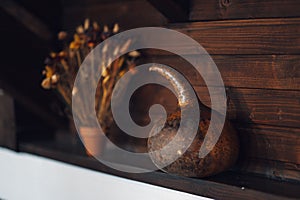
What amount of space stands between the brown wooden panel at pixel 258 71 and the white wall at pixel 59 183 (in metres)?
0.33

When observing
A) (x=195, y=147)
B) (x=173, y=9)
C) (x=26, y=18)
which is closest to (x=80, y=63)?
(x=26, y=18)

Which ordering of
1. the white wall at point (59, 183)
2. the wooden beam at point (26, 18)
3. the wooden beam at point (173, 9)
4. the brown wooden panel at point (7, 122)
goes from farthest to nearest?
the brown wooden panel at point (7, 122) < the wooden beam at point (26, 18) < the white wall at point (59, 183) < the wooden beam at point (173, 9)

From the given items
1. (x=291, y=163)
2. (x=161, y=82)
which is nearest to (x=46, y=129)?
(x=161, y=82)

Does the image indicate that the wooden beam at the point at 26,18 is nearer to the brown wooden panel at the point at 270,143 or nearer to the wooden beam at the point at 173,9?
the wooden beam at the point at 173,9

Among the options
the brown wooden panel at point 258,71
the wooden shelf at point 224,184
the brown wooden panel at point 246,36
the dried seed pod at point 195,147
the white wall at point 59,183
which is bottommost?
the white wall at point 59,183

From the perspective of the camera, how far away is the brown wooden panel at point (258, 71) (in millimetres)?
1034

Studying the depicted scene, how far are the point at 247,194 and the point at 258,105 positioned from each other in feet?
0.81

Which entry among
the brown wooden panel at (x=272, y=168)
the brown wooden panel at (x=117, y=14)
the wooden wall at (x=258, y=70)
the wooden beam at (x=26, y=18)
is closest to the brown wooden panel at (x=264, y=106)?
the wooden wall at (x=258, y=70)

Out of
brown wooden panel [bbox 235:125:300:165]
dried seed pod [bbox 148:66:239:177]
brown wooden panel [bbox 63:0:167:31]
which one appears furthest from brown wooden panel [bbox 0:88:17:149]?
brown wooden panel [bbox 235:125:300:165]

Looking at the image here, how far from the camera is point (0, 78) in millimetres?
1554

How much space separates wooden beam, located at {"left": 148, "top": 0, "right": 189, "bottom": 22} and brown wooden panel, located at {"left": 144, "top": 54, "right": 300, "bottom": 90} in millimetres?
148

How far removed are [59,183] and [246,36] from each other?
90 centimetres

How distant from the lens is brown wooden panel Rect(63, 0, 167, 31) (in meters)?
1.34

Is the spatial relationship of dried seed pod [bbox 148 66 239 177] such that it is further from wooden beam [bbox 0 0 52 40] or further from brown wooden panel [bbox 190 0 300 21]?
wooden beam [bbox 0 0 52 40]
